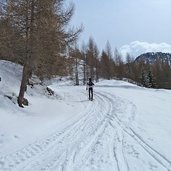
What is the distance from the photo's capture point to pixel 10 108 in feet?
47.5

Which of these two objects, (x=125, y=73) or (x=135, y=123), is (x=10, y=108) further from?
(x=125, y=73)

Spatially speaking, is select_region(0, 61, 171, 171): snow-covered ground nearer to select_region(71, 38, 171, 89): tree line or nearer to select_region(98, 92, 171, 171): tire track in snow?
select_region(98, 92, 171, 171): tire track in snow

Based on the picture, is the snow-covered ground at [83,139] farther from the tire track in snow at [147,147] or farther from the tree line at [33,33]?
the tree line at [33,33]

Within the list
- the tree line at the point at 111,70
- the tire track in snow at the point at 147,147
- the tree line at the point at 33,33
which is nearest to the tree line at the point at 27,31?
the tree line at the point at 33,33

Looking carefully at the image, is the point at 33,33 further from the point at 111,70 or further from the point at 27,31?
the point at 111,70

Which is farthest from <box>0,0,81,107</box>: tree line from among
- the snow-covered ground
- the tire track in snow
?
the tire track in snow

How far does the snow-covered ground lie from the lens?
7421 millimetres

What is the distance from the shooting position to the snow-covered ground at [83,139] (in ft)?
24.3

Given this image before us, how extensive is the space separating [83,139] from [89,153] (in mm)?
1643

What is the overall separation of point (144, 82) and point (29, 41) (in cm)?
6746

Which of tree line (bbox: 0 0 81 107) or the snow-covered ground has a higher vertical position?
tree line (bbox: 0 0 81 107)

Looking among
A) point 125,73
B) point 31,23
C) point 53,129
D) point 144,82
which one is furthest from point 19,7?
point 125,73

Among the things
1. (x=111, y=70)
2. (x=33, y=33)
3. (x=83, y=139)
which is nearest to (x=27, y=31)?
(x=33, y=33)

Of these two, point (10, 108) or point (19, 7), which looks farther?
point (19, 7)
